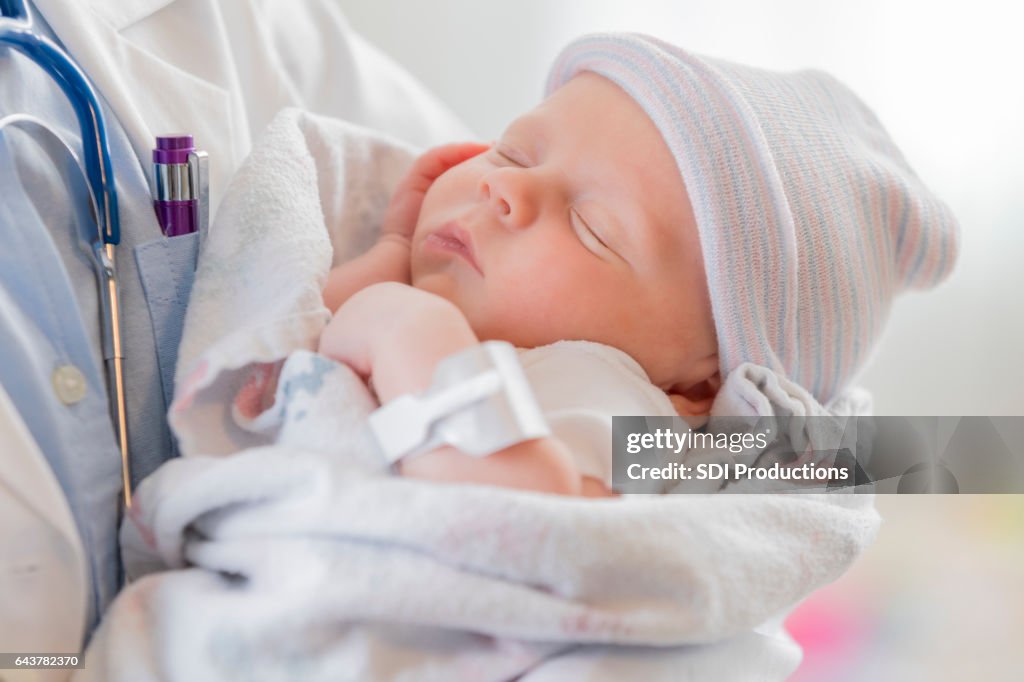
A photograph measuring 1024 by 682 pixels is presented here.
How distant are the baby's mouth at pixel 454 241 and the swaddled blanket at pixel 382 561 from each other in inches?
6.5

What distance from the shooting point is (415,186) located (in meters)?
1.13

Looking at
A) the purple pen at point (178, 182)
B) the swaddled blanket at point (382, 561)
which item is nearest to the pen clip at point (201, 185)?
the purple pen at point (178, 182)

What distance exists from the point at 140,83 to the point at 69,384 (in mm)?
368

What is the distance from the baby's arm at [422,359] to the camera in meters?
0.70

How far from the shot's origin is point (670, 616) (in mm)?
663

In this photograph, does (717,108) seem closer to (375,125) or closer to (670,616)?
(670,616)

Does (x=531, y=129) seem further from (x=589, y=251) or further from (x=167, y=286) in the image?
(x=167, y=286)

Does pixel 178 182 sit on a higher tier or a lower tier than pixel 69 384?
higher

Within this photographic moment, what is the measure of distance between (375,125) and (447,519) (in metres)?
0.92

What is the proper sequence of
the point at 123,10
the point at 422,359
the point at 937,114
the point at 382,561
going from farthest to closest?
1. the point at 937,114
2. the point at 123,10
3. the point at 422,359
4. the point at 382,561

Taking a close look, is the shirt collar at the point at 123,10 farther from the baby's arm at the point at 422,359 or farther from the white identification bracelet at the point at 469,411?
the white identification bracelet at the point at 469,411

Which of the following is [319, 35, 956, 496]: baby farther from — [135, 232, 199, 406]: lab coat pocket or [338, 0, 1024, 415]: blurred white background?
[338, 0, 1024, 415]: blurred white background

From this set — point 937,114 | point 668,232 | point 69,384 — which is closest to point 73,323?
point 69,384

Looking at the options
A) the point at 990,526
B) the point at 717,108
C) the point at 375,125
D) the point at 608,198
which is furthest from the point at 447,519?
the point at 990,526
